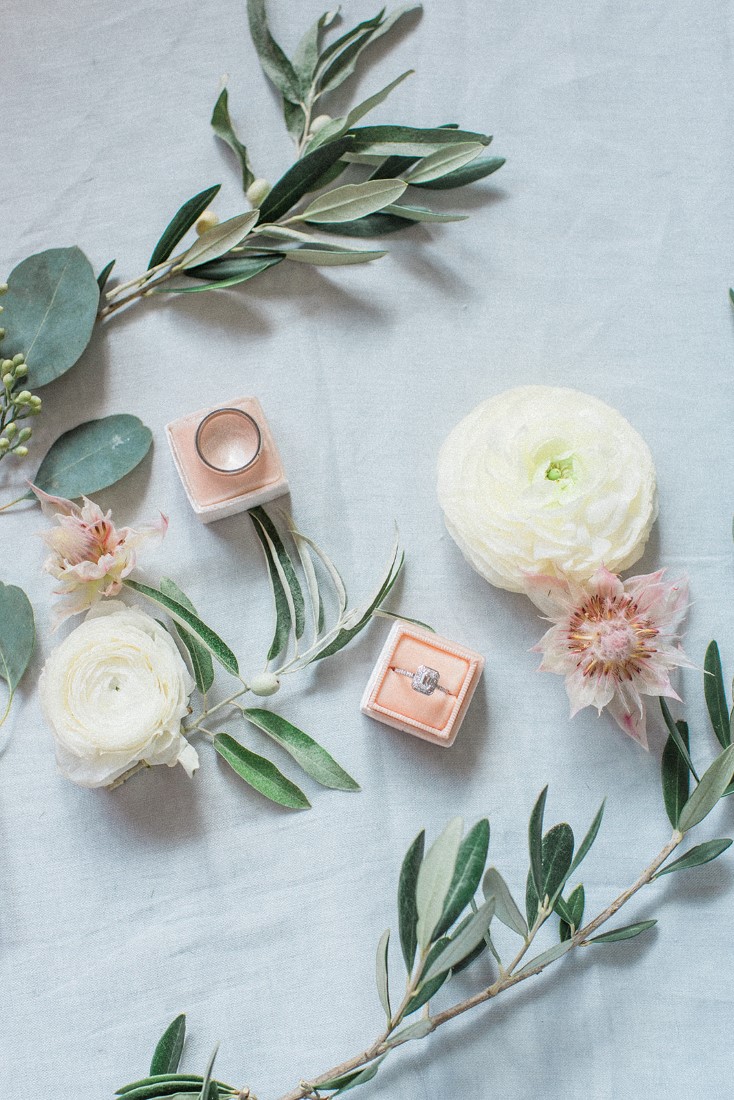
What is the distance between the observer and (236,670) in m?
0.91

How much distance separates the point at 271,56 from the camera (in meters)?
0.97

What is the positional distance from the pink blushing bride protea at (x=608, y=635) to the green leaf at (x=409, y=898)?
0.72ft

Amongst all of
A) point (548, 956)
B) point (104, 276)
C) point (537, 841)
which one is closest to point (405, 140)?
point (104, 276)

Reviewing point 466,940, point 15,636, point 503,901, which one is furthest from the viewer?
point 15,636

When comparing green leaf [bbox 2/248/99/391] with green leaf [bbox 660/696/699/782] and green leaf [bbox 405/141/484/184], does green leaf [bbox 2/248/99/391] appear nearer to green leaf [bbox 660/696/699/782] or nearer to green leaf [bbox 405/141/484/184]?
green leaf [bbox 405/141/484/184]

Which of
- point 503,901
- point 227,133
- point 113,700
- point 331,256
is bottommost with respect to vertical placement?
point 503,901

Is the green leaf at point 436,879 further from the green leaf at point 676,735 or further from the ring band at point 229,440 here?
the ring band at point 229,440

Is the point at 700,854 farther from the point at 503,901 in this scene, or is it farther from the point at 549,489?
the point at 549,489

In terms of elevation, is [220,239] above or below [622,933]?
above

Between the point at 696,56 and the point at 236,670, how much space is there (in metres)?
0.83

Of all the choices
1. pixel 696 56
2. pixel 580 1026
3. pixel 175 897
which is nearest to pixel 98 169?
pixel 696 56

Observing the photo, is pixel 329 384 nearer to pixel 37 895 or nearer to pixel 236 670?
pixel 236 670

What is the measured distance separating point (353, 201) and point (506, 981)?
0.78 metres

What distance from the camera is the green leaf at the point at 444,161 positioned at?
3.04 ft
